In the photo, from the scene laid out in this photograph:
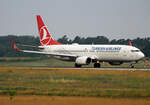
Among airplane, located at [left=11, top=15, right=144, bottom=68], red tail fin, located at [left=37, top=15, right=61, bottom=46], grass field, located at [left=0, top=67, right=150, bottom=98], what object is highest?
red tail fin, located at [left=37, top=15, right=61, bottom=46]

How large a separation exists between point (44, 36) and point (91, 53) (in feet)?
35.6

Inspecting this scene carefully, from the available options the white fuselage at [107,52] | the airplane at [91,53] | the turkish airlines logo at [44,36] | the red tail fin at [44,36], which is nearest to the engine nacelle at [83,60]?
the airplane at [91,53]

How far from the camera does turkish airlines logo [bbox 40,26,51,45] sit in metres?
72.5

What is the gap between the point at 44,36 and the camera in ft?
238

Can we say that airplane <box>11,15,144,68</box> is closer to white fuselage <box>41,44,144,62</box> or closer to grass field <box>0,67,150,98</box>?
white fuselage <box>41,44,144,62</box>

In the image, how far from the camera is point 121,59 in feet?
206

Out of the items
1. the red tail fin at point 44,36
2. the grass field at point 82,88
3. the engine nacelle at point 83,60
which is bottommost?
the grass field at point 82,88

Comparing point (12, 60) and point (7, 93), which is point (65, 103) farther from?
point (12, 60)

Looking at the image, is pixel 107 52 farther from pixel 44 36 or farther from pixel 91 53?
Result: pixel 44 36

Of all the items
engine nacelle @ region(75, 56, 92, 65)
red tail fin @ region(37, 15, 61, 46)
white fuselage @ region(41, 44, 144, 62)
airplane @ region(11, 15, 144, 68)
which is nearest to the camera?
white fuselage @ region(41, 44, 144, 62)

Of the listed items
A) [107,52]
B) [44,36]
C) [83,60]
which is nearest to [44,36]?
[44,36]

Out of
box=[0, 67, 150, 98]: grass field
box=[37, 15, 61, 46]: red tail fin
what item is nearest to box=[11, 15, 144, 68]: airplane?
box=[37, 15, 61, 46]: red tail fin

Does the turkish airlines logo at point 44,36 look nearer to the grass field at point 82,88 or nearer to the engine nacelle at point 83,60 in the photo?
the engine nacelle at point 83,60

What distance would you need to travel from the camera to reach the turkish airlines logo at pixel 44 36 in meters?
72.5
